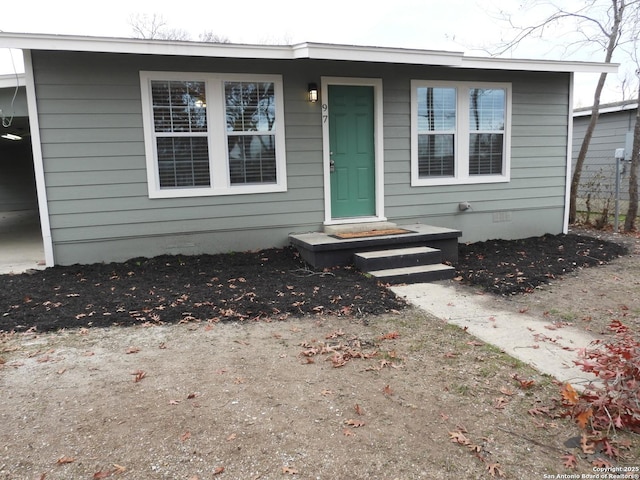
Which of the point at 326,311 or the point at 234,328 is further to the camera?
the point at 326,311

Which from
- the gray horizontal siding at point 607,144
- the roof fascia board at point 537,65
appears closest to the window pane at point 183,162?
the roof fascia board at point 537,65

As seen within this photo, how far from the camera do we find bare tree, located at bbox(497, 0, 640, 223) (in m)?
9.45

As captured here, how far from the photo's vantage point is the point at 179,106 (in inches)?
231

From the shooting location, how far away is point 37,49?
16.9 ft

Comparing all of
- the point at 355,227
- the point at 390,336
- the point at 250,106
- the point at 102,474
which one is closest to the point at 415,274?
the point at 355,227

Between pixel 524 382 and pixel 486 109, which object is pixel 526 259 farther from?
pixel 524 382

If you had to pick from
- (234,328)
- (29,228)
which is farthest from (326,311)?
(29,228)

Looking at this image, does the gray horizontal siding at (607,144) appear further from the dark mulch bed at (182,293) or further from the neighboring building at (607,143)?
the dark mulch bed at (182,293)

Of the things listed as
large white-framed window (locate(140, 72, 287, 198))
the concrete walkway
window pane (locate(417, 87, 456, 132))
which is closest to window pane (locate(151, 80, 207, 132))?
large white-framed window (locate(140, 72, 287, 198))

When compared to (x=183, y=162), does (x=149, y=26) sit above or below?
above

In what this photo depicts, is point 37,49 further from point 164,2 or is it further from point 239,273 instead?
point 164,2

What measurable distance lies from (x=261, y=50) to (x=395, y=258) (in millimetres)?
2920

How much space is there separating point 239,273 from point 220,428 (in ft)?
10.1

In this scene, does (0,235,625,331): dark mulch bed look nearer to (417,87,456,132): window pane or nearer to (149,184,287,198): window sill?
(149,184,287,198): window sill
